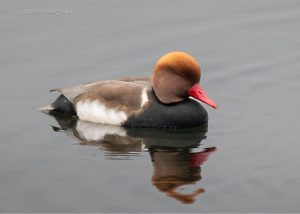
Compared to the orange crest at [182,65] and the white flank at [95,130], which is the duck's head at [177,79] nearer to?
the orange crest at [182,65]

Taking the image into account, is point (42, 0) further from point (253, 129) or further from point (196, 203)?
point (196, 203)

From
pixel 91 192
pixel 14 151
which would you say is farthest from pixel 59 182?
pixel 14 151

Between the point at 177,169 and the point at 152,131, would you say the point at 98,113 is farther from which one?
the point at 177,169

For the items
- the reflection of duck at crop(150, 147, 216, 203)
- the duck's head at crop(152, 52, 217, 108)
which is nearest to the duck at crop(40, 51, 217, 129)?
the duck's head at crop(152, 52, 217, 108)

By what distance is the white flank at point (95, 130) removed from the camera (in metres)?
11.0

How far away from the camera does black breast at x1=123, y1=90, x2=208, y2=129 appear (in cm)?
1106

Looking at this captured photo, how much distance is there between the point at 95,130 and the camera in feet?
36.9

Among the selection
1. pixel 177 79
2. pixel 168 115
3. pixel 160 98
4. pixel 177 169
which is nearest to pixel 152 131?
pixel 168 115

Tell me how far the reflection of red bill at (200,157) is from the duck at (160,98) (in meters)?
0.71

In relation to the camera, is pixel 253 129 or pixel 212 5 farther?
pixel 212 5

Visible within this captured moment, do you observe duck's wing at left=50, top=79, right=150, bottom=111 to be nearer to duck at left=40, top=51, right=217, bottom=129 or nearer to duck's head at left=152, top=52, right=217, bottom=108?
duck at left=40, top=51, right=217, bottom=129

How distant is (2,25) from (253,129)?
5.00 meters

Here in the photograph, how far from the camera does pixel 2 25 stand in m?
14.2

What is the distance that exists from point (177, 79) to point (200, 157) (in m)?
Answer: 1.24
